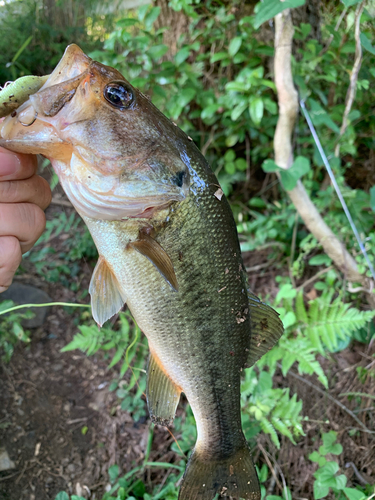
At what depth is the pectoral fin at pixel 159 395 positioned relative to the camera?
126 centimetres

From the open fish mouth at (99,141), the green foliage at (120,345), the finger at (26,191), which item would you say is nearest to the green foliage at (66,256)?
the green foliage at (120,345)

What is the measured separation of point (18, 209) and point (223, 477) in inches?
50.2

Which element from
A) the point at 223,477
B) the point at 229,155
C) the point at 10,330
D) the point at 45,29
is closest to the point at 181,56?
the point at 229,155

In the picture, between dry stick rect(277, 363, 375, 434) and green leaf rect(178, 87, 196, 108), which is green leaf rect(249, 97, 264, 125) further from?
dry stick rect(277, 363, 375, 434)

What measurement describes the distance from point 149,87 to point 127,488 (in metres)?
2.73

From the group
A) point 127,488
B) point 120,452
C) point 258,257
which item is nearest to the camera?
point 127,488

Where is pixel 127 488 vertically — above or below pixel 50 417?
above

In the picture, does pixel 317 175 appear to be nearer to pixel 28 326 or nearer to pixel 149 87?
pixel 149 87

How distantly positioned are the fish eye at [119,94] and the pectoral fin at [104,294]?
0.49 metres

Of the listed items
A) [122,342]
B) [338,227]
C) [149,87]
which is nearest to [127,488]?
[122,342]

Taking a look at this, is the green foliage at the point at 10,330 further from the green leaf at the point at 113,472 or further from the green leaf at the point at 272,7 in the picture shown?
the green leaf at the point at 272,7

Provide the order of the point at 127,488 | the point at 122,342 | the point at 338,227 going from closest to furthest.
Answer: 1. the point at 127,488
2. the point at 122,342
3. the point at 338,227

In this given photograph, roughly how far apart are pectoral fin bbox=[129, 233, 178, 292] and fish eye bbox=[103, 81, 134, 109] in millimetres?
385

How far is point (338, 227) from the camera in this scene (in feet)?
8.86
